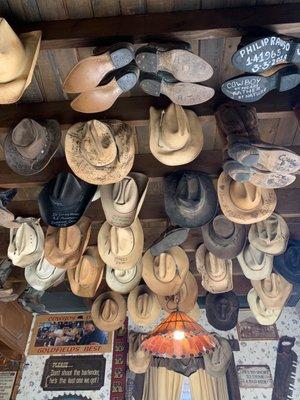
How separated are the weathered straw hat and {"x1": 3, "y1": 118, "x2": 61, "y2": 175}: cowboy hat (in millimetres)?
1504

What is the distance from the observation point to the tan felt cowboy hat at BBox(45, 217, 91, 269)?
2885 millimetres

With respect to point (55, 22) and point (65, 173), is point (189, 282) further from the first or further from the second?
point (55, 22)

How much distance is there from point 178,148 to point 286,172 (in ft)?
2.00

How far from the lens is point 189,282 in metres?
3.75

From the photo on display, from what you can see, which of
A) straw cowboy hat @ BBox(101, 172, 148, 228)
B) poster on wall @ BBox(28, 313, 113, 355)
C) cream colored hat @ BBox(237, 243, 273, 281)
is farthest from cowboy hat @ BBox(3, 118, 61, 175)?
poster on wall @ BBox(28, 313, 113, 355)

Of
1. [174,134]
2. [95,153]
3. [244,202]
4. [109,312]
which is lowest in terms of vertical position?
[109,312]

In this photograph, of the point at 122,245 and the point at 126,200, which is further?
the point at 122,245

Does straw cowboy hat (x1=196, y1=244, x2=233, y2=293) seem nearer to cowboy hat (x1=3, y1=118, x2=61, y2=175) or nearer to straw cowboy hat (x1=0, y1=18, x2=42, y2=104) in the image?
cowboy hat (x1=3, y1=118, x2=61, y2=175)

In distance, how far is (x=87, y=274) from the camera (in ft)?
10.7

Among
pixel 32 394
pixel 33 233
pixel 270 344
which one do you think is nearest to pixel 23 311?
pixel 32 394

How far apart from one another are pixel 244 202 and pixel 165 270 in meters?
1.12

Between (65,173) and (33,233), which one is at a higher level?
(65,173)

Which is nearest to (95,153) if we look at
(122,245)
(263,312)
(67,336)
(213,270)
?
(122,245)

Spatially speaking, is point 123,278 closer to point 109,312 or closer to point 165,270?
point 165,270
